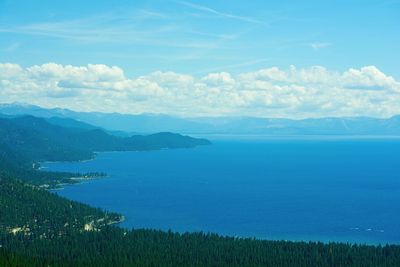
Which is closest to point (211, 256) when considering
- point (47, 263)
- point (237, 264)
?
point (237, 264)

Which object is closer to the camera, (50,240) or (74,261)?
(74,261)

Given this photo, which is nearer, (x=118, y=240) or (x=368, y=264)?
(x=368, y=264)

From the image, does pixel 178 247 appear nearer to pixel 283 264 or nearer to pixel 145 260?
pixel 145 260

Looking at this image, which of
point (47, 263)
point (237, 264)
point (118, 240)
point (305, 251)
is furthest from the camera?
point (118, 240)

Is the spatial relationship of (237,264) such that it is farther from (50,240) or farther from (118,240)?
(50,240)

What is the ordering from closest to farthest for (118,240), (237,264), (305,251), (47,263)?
(47,263), (237,264), (305,251), (118,240)

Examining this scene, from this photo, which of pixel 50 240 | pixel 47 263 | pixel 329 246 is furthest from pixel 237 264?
pixel 50 240

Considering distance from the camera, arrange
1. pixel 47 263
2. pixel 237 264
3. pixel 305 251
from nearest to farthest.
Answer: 1. pixel 47 263
2. pixel 237 264
3. pixel 305 251

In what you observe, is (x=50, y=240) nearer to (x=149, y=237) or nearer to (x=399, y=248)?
(x=149, y=237)
